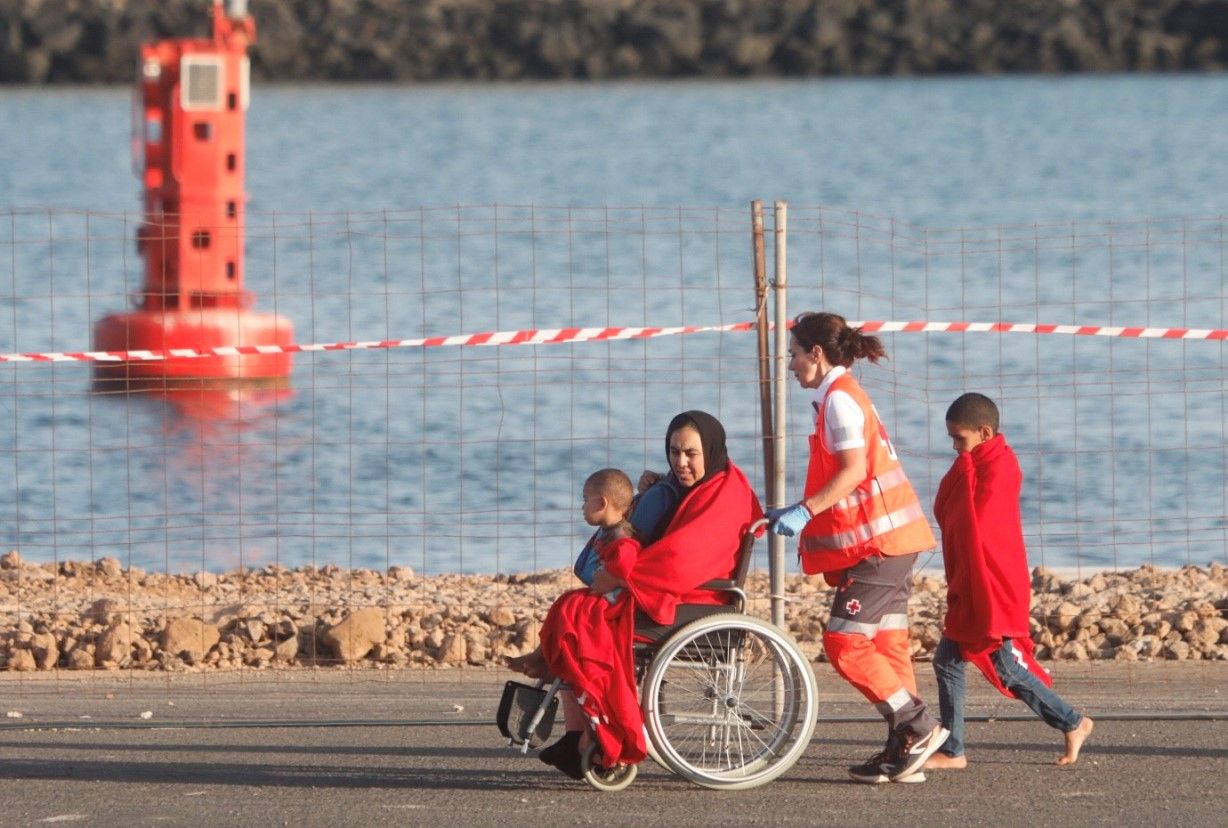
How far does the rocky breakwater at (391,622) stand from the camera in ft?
29.9

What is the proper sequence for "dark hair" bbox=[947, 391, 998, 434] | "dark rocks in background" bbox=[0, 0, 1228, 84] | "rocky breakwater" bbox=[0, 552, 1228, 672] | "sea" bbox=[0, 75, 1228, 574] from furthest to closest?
"dark rocks in background" bbox=[0, 0, 1228, 84] < "sea" bbox=[0, 75, 1228, 574] < "rocky breakwater" bbox=[0, 552, 1228, 672] < "dark hair" bbox=[947, 391, 998, 434]

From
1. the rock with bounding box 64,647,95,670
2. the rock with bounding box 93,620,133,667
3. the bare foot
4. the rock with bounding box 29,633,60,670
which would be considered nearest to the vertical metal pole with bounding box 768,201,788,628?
the bare foot

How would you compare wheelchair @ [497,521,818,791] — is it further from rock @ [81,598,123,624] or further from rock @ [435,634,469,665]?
rock @ [81,598,123,624]

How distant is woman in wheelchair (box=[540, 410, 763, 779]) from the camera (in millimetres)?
6750

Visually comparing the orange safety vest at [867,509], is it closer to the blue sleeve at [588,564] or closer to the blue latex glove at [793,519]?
the blue latex glove at [793,519]

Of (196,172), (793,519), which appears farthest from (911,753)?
(196,172)

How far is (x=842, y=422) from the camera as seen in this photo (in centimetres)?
693

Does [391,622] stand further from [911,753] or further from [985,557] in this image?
[985,557]

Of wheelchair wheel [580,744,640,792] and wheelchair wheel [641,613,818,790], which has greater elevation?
wheelchair wheel [641,613,818,790]

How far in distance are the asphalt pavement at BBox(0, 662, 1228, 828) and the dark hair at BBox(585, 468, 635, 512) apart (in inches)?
36.8

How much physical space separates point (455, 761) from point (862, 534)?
1601mm

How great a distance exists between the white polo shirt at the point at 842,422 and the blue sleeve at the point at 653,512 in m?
0.51

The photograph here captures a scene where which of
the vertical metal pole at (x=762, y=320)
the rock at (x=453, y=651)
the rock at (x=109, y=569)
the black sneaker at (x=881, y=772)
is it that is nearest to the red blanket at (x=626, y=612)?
the black sneaker at (x=881, y=772)

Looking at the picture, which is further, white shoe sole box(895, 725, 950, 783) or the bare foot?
the bare foot
